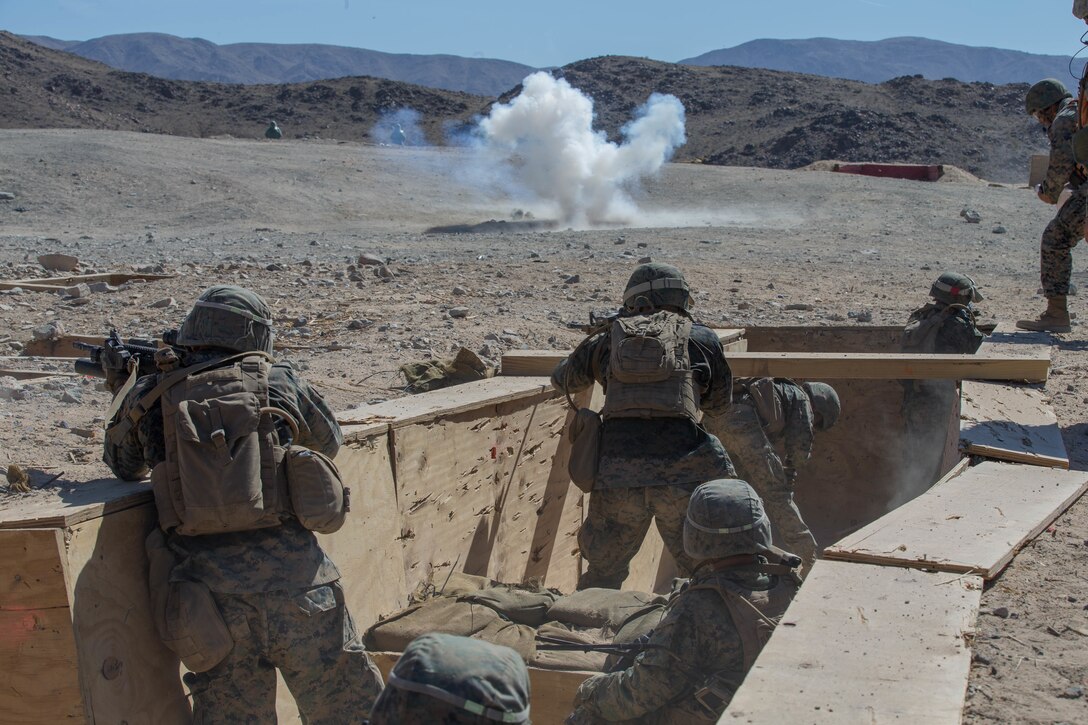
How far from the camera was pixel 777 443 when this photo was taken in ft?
20.7

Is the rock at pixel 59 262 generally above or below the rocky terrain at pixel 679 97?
below

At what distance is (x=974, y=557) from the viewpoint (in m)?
3.46

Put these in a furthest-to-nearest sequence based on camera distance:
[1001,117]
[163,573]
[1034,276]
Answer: [1001,117] → [1034,276] → [163,573]

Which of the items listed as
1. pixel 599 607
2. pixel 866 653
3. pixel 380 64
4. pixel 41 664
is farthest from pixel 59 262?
pixel 380 64

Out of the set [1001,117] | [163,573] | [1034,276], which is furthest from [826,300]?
[1001,117]

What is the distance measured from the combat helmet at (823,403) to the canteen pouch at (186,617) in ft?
13.3

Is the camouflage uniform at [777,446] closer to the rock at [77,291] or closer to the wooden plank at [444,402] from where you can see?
the wooden plank at [444,402]

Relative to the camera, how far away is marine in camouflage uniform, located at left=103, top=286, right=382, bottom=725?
3436mm

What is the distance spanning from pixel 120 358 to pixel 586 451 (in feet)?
6.66

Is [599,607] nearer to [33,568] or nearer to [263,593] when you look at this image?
[263,593]

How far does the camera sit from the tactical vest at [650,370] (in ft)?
15.4

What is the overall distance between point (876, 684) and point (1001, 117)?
5198 centimetres

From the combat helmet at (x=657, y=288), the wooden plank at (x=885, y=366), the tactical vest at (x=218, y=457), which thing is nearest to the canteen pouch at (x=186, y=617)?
the tactical vest at (x=218, y=457)

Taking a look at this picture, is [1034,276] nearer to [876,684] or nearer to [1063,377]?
[1063,377]
